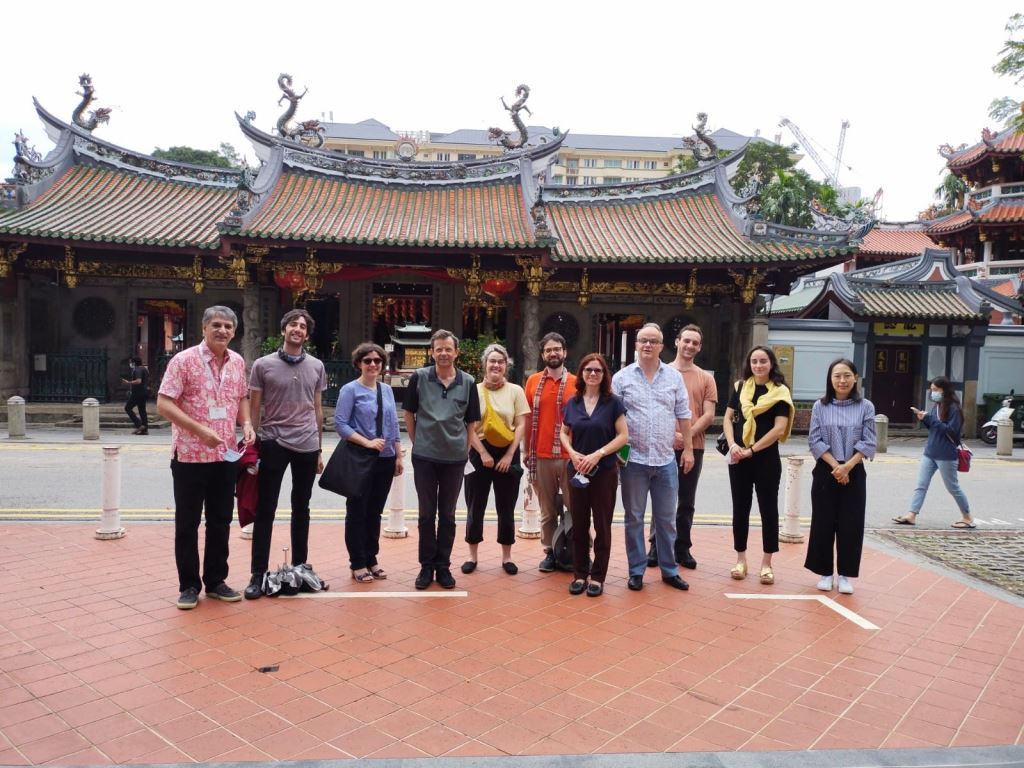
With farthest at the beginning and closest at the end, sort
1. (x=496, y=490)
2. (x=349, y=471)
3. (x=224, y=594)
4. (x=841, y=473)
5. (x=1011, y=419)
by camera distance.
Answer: (x=1011, y=419)
(x=496, y=490)
(x=841, y=473)
(x=349, y=471)
(x=224, y=594)

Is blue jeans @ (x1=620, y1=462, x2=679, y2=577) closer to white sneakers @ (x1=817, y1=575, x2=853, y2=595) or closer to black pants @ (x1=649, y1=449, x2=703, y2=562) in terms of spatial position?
black pants @ (x1=649, y1=449, x2=703, y2=562)

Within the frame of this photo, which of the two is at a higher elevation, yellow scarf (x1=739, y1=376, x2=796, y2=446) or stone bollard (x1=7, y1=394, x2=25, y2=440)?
yellow scarf (x1=739, y1=376, x2=796, y2=446)

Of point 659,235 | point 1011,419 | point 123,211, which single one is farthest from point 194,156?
point 1011,419

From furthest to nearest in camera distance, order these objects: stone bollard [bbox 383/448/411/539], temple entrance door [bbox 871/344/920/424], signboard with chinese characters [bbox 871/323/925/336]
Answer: temple entrance door [bbox 871/344/920/424]
signboard with chinese characters [bbox 871/323/925/336]
stone bollard [bbox 383/448/411/539]

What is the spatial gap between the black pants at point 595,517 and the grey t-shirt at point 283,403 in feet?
6.30

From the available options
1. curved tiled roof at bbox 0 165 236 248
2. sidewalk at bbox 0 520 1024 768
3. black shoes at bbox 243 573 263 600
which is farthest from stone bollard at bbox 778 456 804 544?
curved tiled roof at bbox 0 165 236 248

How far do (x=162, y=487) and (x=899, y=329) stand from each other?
679 inches

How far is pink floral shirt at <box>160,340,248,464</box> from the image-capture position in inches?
178

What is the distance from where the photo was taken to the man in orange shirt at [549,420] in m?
5.36

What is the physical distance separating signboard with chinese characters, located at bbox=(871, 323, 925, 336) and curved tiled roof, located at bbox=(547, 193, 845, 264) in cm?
404

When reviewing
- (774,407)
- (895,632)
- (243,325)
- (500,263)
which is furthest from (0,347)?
(895,632)

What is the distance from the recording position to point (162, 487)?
29.3 ft

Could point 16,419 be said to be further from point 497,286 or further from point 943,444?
point 943,444

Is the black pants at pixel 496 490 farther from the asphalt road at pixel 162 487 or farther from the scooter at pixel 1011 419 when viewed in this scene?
the scooter at pixel 1011 419
